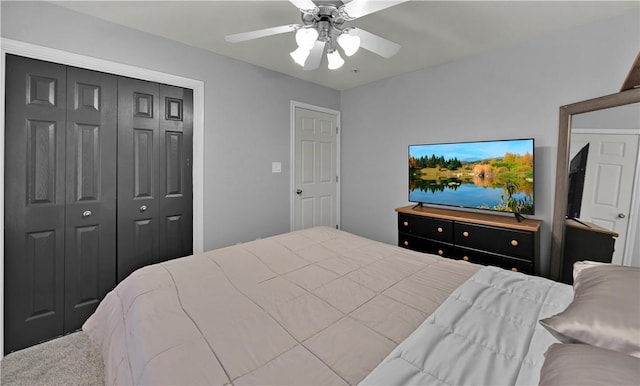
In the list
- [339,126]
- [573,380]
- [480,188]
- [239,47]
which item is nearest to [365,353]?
[573,380]

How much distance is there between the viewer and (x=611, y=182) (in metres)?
1.77

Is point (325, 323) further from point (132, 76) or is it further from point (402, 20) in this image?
point (132, 76)

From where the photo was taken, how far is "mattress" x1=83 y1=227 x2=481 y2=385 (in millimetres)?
790

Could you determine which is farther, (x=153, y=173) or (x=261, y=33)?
(x=153, y=173)

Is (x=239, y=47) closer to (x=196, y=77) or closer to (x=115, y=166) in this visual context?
(x=196, y=77)

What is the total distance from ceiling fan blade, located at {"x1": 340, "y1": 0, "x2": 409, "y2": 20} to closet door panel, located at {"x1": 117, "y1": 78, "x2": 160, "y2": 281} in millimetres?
1919

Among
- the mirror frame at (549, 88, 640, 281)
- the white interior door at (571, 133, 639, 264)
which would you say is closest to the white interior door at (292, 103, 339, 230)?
the mirror frame at (549, 88, 640, 281)

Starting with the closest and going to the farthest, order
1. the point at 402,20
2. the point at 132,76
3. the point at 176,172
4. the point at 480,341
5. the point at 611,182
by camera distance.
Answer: the point at 480,341 → the point at 611,182 → the point at 402,20 → the point at 132,76 → the point at 176,172

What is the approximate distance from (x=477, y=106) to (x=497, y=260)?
1.54 metres

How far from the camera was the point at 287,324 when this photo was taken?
1.00 meters

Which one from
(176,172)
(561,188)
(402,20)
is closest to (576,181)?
(561,188)

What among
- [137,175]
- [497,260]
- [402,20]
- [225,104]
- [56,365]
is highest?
[402,20]

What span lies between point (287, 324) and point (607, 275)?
3.73 ft

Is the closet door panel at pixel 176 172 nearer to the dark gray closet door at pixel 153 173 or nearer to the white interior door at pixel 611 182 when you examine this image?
the dark gray closet door at pixel 153 173
